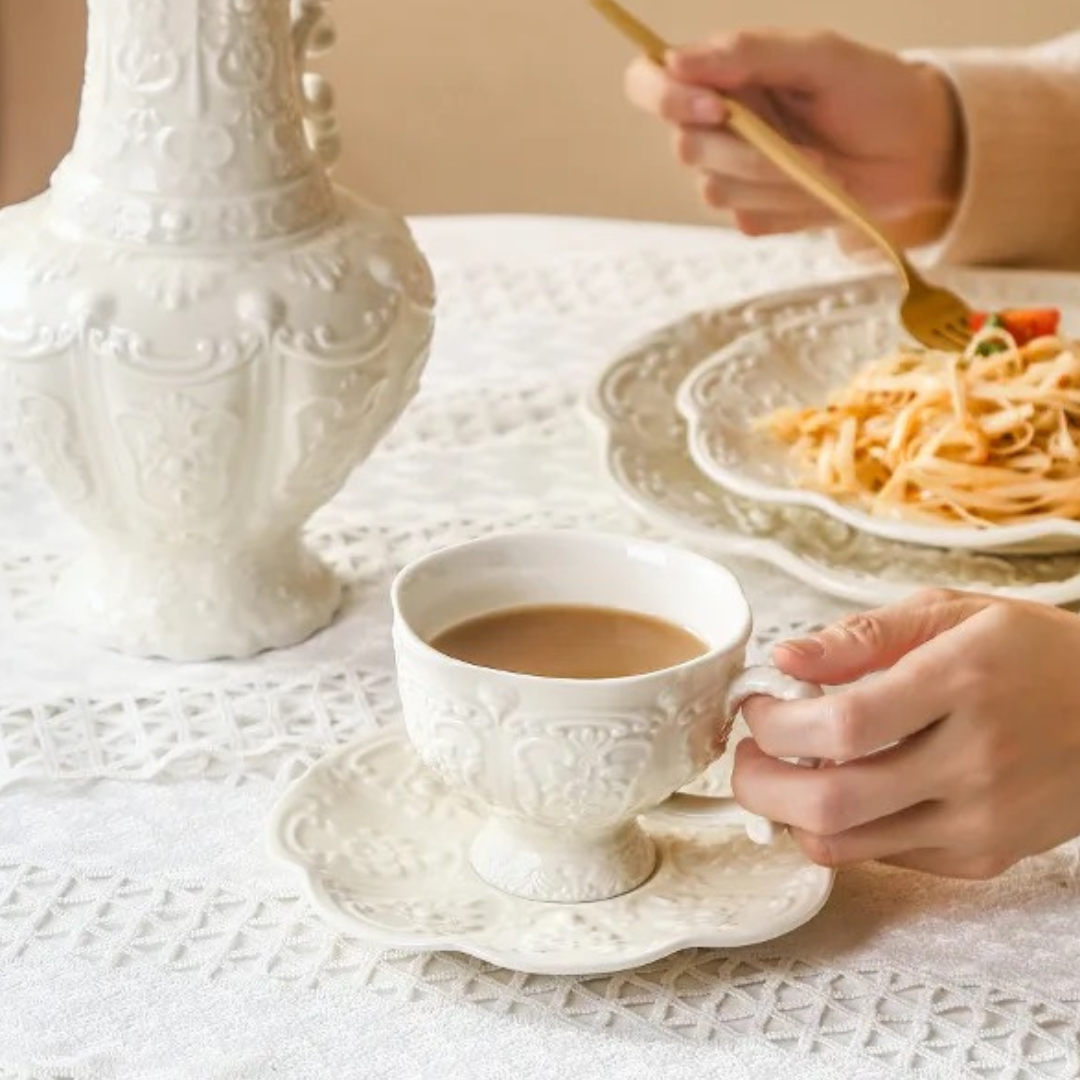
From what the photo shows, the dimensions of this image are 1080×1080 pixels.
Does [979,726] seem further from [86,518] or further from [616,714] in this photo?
[86,518]

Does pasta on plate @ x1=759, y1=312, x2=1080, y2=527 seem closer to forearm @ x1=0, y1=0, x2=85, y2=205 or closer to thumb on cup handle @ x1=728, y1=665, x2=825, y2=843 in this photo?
thumb on cup handle @ x1=728, y1=665, x2=825, y2=843

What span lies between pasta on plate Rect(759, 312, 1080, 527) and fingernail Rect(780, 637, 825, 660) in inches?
11.6

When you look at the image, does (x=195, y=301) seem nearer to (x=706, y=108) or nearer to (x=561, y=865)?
(x=561, y=865)

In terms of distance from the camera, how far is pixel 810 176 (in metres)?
1.16

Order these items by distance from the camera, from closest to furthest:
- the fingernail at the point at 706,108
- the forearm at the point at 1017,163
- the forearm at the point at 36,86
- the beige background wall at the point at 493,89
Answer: the fingernail at the point at 706,108, the forearm at the point at 1017,163, the beige background wall at the point at 493,89, the forearm at the point at 36,86

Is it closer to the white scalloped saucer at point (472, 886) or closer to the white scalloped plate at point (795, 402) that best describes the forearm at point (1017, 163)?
the white scalloped plate at point (795, 402)

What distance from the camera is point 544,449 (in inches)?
43.4

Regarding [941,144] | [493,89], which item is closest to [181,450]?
[941,144]

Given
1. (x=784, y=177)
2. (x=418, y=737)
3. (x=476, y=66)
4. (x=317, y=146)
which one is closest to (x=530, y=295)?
(x=784, y=177)

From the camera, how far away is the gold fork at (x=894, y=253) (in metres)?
1.11

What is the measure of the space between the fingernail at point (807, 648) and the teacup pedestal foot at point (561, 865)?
88mm

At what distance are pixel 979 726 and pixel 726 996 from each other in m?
0.13

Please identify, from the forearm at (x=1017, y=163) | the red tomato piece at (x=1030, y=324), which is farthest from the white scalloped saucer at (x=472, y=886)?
the forearm at (x=1017, y=163)

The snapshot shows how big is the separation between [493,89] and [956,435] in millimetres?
1477
